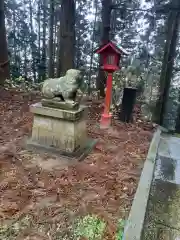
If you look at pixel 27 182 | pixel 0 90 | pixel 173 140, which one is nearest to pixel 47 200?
pixel 27 182

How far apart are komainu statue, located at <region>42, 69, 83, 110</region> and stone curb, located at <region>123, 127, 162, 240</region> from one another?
4.54ft

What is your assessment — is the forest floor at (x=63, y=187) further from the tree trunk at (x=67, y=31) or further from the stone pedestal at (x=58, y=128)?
the tree trunk at (x=67, y=31)

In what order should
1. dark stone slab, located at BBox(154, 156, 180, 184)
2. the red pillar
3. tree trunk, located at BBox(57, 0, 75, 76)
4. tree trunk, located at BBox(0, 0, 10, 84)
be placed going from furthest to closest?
tree trunk, located at BBox(0, 0, 10, 84), tree trunk, located at BBox(57, 0, 75, 76), the red pillar, dark stone slab, located at BBox(154, 156, 180, 184)

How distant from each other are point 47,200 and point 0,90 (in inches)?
191

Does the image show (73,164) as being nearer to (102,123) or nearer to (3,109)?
(102,123)

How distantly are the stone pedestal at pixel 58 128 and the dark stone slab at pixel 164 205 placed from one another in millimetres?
1281

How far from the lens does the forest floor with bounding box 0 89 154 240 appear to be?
2.07m

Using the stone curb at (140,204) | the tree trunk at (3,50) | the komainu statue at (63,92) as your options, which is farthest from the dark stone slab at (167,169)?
the tree trunk at (3,50)

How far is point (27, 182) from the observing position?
269cm

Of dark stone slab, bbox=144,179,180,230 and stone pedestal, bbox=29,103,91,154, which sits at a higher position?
stone pedestal, bbox=29,103,91,154

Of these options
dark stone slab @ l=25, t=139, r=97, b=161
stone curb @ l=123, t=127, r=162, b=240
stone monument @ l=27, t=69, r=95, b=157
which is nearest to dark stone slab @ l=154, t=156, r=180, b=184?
stone curb @ l=123, t=127, r=162, b=240

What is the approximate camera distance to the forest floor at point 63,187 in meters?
2.07

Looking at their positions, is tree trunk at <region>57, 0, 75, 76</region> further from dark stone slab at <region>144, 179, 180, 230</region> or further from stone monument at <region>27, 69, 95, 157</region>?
dark stone slab at <region>144, 179, 180, 230</region>

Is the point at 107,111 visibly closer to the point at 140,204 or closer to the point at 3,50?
the point at 140,204
